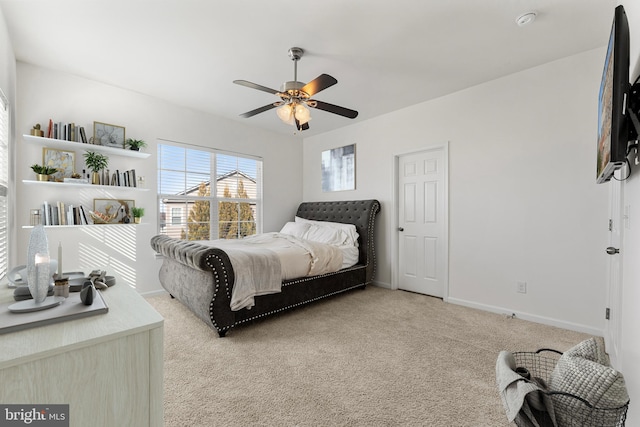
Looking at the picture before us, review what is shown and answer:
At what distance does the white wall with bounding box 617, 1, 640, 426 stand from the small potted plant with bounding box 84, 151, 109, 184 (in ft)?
14.6

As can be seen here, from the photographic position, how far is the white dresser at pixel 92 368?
2.39 feet

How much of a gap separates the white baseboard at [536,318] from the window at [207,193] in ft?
11.0

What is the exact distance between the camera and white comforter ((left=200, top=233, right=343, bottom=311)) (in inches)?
104

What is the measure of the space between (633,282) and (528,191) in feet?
6.37

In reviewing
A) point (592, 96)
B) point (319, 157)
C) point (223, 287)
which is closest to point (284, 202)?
point (319, 157)

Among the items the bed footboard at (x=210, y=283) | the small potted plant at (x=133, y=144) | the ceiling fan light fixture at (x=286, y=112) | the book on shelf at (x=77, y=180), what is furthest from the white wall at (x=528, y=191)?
the book on shelf at (x=77, y=180)

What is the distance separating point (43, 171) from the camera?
2959 millimetres

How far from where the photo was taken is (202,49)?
2.66 meters

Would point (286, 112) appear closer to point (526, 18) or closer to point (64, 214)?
point (526, 18)

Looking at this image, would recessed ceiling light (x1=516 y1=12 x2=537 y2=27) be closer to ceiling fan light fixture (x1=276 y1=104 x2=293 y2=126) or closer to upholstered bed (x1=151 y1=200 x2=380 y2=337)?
ceiling fan light fixture (x1=276 y1=104 x2=293 y2=126)

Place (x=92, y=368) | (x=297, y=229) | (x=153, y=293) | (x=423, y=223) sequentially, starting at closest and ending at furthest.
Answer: (x=92, y=368) → (x=153, y=293) → (x=423, y=223) → (x=297, y=229)

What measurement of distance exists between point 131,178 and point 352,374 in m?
3.36

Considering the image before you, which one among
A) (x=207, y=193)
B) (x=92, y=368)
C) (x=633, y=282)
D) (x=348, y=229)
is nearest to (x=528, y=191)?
(x=633, y=282)

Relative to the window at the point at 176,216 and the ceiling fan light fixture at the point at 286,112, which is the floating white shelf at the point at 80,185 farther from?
the ceiling fan light fixture at the point at 286,112
